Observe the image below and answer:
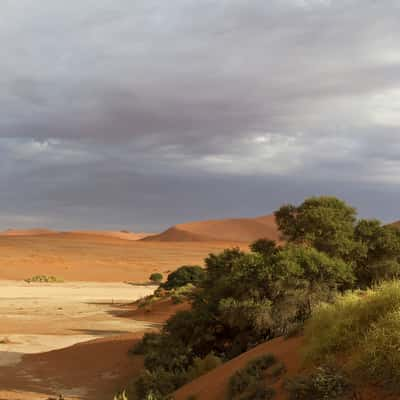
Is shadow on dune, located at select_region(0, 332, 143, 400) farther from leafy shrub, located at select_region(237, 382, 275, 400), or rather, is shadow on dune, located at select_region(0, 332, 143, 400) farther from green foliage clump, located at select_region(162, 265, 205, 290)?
green foliage clump, located at select_region(162, 265, 205, 290)

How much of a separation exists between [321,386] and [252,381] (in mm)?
1752

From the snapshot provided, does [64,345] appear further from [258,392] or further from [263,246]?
[258,392]

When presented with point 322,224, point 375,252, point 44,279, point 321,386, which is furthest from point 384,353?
point 44,279

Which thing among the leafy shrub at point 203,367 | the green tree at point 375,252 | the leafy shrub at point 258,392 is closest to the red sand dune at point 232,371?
the leafy shrub at point 258,392

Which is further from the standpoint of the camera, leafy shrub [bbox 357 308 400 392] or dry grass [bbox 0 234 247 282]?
dry grass [bbox 0 234 247 282]

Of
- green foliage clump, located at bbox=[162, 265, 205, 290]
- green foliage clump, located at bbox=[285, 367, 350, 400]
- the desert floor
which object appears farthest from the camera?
green foliage clump, located at bbox=[162, 265, 205, 290]

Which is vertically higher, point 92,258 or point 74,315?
point 92,258

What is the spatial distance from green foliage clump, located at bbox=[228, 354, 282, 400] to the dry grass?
2191 inches

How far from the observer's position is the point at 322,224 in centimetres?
1859

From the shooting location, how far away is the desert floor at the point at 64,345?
50.6 ft

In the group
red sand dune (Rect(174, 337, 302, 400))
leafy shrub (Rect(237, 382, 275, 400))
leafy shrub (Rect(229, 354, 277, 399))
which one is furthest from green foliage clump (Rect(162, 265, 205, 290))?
leafy shrub (Rect(237, 382, 275, 400))

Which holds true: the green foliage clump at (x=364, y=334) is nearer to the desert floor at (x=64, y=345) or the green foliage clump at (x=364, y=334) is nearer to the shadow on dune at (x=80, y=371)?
the shadow on dune at (x=80, y=371)

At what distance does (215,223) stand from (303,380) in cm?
16584

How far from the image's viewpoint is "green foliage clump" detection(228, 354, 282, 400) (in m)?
8.57
